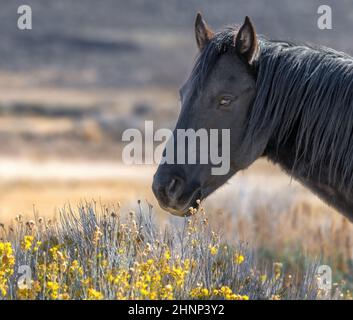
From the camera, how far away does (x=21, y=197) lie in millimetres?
21984

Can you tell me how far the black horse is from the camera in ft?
17.4

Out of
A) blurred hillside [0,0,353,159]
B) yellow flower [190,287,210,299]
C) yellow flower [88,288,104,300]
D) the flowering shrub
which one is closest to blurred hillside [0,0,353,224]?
blurred hillside [0,0,353,159]

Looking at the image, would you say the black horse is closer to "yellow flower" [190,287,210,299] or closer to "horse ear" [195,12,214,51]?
"horse ear" [195,12,214,51]

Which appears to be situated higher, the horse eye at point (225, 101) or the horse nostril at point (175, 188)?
the horse eye at point (225, 101)

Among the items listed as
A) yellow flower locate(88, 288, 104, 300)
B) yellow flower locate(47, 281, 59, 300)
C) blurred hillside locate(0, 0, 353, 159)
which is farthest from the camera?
blurred hillside locate(0, 0, 353, 159)

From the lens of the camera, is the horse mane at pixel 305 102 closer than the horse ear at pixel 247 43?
Yes

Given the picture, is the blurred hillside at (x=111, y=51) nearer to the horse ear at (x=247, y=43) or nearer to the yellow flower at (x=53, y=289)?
the horse ear at (x=247, y=43)

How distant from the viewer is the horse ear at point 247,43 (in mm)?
5403

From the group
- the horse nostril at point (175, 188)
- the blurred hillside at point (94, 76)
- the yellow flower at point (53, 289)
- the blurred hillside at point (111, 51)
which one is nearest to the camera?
the yellow flower at point (53, 289)

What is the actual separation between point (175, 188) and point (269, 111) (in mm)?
722

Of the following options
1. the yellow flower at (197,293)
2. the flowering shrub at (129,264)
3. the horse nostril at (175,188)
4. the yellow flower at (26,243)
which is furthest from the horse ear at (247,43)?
the yellow flower at (26,243)

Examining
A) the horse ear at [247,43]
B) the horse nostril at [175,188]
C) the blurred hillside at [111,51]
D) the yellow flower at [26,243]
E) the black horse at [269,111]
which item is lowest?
the yellow flower at [26,243]

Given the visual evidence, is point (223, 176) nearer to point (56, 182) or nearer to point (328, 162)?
point (328, 162)

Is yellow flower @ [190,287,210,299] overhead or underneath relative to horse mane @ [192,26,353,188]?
underneath
